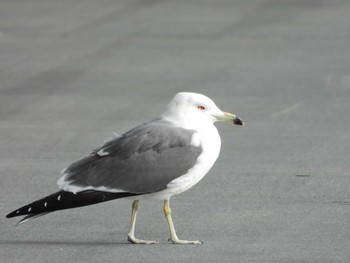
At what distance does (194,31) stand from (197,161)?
11066 millimetres

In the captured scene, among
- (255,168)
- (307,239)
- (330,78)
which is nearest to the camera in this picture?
(307,239)

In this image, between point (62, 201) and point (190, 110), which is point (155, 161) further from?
point (62, 201)

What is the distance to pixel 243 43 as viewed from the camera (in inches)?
731

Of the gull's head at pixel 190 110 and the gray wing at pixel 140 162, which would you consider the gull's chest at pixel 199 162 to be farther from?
the gull's head at pixel 190 110

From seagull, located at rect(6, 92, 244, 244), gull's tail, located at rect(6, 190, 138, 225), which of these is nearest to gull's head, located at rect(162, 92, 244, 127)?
seagull, located at rect(6, 92, 244, 244)

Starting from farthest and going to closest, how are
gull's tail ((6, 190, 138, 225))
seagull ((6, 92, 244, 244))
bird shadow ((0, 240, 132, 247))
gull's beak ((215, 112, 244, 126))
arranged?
gull's beak ((215, 112, 244, 126)) < bird shadow ((0, 240, 132, 247)) < seagull ((6, 92, 244, 244)) < gull's tail ((6, 190, 138, 225))

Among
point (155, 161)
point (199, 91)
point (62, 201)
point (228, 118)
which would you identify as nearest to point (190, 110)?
point (228, 118)

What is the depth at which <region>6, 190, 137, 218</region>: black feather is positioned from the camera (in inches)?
326

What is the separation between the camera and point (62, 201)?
27.4 ft

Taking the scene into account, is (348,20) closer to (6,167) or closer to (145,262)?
(6,167)

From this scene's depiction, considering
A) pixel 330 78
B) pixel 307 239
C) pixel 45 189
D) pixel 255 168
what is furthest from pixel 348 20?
pixel 307 239

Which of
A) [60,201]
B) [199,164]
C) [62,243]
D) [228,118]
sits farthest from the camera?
[228,118]

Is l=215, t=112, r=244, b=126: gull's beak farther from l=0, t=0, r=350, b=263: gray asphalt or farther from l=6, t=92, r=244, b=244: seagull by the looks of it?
l=0, t=0, r=350, b=263: gray asphalt

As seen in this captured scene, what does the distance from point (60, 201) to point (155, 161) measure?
0.75m
